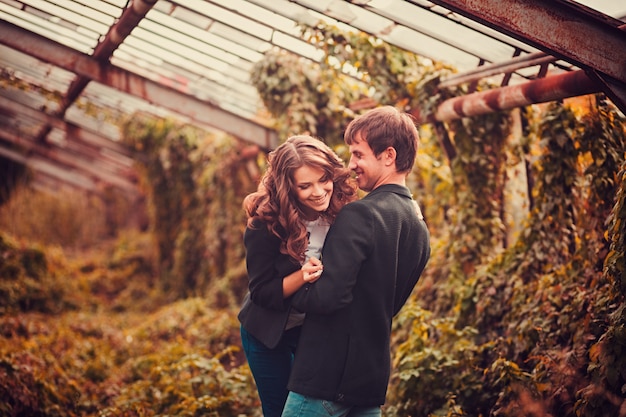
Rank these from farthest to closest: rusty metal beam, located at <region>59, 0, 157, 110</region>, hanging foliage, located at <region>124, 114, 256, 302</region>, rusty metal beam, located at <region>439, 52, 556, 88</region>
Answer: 1. hanging foliage, located at <region>124, 114, 256, 302</region>
2. rusty metal beam, located at <region>59, 0, 157, 110</region>
3. rusty metal beam, located at <region>439, 52, 556, 88</region>

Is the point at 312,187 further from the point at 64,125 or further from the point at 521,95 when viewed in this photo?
the point at 64,125

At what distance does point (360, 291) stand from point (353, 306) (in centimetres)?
7

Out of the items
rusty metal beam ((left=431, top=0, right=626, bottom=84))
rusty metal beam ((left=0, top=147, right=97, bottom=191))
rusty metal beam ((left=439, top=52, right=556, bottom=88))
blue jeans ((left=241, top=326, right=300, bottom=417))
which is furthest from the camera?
→ rusty metal beam ((left=0, top=147, right=97, bottom=191))

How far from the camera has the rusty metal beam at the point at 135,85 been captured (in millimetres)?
7434

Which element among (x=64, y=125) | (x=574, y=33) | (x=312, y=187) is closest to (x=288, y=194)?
(x=312, y=187)

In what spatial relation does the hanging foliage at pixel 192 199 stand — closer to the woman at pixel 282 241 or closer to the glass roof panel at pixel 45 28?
the glass roof panel at pixel 45 28

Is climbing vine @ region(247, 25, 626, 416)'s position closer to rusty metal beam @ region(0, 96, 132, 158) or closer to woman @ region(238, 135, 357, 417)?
woman @ region(238, 135, 357, 417)

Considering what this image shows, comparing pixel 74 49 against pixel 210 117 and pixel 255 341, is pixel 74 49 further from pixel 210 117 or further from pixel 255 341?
pixel 255 341

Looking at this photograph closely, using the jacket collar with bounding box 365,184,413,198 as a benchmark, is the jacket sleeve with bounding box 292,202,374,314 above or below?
below

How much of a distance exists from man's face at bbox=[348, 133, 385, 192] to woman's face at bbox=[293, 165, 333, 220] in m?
0.15

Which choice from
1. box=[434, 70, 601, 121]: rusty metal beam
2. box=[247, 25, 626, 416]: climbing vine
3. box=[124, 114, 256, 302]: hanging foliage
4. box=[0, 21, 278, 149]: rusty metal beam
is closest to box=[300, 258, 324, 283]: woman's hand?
box=[247, 25, 626, 416]: climbing vine

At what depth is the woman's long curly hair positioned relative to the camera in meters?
2.71

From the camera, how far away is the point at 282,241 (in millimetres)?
2730

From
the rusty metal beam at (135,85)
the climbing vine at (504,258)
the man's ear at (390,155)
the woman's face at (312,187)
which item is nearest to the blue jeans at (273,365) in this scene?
the woman's face at (312,187)
